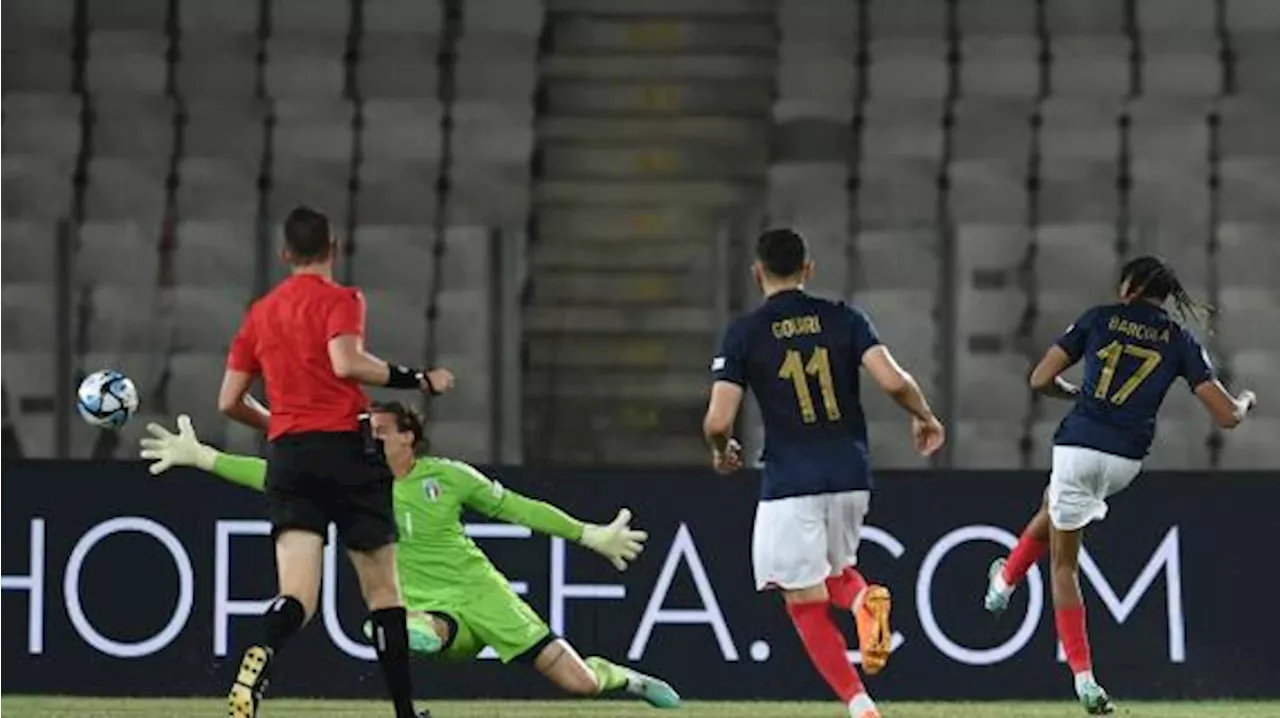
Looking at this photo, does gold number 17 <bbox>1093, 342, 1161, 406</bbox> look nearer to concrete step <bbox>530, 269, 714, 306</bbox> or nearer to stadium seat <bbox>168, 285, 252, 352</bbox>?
concrete step <bbox>530, 269, 714, 306</bbox>

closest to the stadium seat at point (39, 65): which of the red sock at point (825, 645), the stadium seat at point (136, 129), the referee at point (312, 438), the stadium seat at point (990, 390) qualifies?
the stadium seat at point (136, 129)

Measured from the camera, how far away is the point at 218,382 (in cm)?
1575

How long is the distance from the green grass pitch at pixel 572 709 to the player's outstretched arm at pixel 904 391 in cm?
245

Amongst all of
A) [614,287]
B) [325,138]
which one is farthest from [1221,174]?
[325,138]

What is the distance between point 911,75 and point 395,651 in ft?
26.9

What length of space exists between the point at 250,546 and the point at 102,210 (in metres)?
4.12

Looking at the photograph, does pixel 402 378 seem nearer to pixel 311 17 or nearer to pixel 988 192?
pixel 988 192

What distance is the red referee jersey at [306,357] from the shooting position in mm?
9469

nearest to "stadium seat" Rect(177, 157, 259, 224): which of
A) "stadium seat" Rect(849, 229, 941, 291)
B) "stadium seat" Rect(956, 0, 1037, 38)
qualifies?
"stadium seat" Rect(849, 229, 941, 291)

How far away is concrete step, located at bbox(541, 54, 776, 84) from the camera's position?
684 inches

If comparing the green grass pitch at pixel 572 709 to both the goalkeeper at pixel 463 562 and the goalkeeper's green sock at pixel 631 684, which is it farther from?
the goalkeeper at pixel 463 562

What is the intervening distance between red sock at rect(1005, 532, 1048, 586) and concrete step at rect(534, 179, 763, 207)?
5.50 meters

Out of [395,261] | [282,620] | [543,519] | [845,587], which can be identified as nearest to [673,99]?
[395,261]

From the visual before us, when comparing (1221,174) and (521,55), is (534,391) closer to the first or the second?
(521,55)
